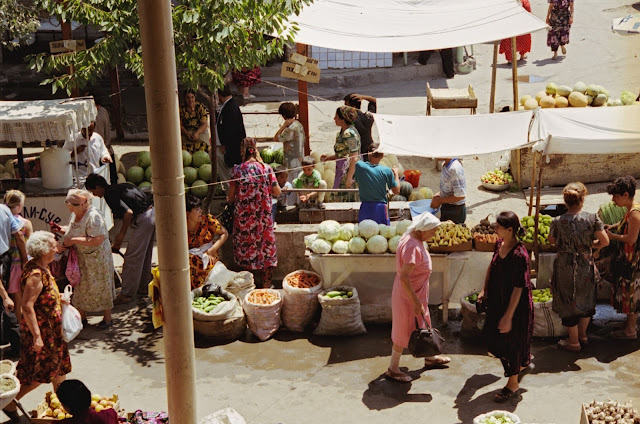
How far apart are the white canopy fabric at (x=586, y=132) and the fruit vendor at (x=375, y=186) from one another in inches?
63.9

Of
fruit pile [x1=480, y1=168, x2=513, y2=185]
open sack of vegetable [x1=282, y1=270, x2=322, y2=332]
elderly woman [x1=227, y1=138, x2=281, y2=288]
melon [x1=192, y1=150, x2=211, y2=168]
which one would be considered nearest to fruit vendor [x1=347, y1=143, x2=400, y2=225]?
elderly woman [x1=227, y1=138, x2=281, y2=288]

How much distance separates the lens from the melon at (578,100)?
13.0 meters

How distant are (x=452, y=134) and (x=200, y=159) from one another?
425 centimetres

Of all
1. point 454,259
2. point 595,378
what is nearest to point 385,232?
point 454,259

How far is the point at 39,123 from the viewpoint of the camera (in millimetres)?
9367

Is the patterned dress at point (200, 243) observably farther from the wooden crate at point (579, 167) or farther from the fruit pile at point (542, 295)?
the wooden crate at point (579, 167)

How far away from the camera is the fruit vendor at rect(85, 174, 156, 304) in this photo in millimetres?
9203

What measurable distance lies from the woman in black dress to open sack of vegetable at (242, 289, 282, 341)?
2.34 m

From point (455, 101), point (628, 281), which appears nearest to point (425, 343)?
point (628, 281)

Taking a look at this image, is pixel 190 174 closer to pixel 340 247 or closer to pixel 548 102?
pixel 340 247

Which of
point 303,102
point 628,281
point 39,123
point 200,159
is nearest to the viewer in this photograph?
point 628,281

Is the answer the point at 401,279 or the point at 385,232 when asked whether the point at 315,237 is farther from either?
the point at 401,279

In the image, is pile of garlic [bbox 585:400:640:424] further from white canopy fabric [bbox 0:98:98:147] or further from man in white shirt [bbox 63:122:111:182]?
man in white shirt [bbox 63:122:111:182]

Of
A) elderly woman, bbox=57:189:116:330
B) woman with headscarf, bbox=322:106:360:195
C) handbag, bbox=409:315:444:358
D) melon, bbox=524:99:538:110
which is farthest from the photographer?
melon, bbox=524:99:538:110
